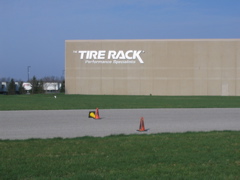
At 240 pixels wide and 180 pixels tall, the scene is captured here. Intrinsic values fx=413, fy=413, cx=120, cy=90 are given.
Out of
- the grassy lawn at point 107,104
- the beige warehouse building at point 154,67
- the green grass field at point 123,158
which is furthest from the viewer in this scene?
the beige warehouse building at point 154,67

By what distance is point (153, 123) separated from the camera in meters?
19.4

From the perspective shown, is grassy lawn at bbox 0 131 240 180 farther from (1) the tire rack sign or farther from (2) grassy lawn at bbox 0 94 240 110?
(1) the tire rack sign

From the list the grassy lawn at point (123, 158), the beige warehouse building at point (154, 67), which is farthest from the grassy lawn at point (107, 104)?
the beige warehouse building at point (154, 67)

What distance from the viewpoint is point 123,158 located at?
31.1 ft

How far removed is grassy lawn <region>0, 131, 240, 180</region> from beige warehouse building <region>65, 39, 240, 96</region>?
182 ft

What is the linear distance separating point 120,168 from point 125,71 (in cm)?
6143

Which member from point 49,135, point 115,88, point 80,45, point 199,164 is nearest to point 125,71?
point 115,88

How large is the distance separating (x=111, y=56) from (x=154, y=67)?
25.3 feet

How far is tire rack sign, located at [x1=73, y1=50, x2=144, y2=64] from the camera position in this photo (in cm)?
6956

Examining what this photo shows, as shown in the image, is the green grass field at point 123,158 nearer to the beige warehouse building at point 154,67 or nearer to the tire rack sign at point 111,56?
the beige warehouse building at point 154,67

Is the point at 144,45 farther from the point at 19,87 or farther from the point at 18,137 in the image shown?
the point at 18,137

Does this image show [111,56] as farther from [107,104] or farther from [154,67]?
[107,104]

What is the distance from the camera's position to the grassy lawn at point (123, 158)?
7.98 meters

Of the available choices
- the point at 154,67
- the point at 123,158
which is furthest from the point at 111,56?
the point at 123,158
